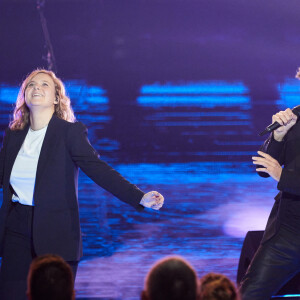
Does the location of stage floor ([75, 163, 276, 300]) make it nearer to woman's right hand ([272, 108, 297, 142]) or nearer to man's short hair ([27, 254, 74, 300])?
woman's right hand ([272, 108, 297, 142])

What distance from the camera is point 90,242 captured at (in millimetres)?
3836

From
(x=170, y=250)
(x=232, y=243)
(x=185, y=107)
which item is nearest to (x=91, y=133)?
(x=185, y=107)

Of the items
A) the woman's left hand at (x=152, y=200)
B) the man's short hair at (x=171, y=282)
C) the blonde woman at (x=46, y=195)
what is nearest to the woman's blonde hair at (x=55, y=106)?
the blonde woman at (x=46, y=195)

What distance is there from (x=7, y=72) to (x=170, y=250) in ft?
6.13

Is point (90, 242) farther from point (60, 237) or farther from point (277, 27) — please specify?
point (277, 27)

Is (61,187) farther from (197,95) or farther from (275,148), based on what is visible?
(197,95)

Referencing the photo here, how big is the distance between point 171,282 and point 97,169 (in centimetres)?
109

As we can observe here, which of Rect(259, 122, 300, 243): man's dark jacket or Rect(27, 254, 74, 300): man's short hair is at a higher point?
Rect(259, 122, 300, 243): man's dark jacket

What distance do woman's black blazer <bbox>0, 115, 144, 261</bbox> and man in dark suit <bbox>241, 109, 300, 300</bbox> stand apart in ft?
2.16

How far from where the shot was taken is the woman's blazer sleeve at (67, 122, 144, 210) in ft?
7.79

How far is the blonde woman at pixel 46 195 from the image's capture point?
2301mm

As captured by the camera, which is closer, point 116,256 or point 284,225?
point 284,225

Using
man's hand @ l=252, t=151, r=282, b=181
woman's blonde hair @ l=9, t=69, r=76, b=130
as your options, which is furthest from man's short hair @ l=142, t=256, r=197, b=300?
woman's blonde hair @ l=9, t=69, r=76, b=130

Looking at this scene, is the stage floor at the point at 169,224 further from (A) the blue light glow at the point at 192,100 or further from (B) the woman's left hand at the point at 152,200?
(B) the woman's left hand at the point at 152,200
